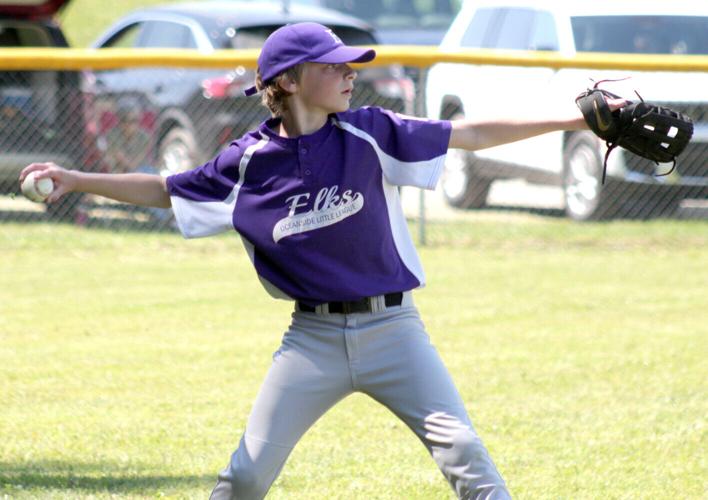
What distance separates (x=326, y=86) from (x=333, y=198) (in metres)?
0.34

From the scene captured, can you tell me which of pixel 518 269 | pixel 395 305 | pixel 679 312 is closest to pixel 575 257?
pixel 518 269

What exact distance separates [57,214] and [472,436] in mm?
8364

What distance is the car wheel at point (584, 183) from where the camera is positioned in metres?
11.6

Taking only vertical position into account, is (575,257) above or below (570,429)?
below

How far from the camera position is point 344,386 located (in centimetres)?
399

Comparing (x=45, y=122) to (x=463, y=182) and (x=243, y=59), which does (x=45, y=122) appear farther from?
(x=463, y=182)

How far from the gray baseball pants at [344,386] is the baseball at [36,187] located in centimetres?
83

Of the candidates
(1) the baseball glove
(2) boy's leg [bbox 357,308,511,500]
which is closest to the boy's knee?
(2) boy's leg [bbox 357,308,511,500]

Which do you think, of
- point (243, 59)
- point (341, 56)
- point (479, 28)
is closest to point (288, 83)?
point (341, 56)

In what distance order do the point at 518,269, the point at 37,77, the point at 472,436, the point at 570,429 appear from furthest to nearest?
the point at 37,77, the point at 518,269, the point at 570,429, the point at 472,436

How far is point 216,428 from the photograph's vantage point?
579 cm

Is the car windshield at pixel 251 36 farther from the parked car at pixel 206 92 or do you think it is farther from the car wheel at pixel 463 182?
the car wheel at pixel 463 182

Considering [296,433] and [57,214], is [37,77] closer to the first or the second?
[57,214]

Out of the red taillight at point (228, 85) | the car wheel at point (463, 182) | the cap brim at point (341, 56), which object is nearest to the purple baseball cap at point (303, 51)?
the cap brim at point (341, 56)
